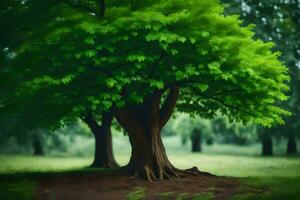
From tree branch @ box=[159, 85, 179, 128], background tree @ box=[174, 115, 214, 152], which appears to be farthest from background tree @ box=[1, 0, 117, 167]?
background tree @ box=[174, 115, 214, 152]

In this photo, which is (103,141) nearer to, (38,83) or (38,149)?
(38,83)

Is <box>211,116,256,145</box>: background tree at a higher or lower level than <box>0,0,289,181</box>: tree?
lower

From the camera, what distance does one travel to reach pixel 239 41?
21172 millimetres

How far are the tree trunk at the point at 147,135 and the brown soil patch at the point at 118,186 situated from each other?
1002 millimetres

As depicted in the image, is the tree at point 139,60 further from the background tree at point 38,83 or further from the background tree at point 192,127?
the background tree at point 192,127

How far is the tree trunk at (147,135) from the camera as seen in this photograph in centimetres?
2358

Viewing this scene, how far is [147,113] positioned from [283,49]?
15246mm

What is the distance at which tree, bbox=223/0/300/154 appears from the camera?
1393 inches

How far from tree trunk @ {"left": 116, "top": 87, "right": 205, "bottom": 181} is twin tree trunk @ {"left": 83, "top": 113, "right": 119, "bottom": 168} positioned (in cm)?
745

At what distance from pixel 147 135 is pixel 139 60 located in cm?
575

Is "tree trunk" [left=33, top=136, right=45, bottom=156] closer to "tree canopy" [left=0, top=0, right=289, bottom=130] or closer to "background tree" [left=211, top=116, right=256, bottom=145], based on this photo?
"background tree" [left=211, top=116, right=256, bottom=145]

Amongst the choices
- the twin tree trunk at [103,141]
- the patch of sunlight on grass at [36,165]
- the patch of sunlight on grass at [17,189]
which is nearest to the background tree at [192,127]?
the patch of sunlight on grass at [36,165]

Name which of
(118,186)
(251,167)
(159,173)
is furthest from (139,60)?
(251,167)

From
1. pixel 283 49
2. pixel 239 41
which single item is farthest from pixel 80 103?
pixel 283 49
